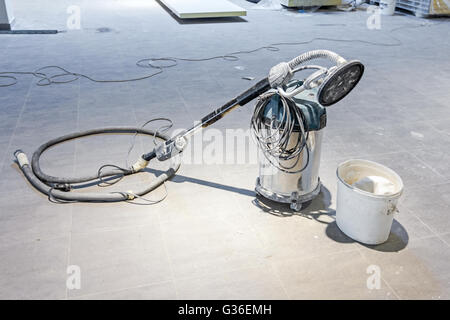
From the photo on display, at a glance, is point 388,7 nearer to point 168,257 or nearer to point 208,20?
point 208,20

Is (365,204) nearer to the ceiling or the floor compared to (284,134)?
nearer to the floor

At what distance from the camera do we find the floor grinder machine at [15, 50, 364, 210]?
2.01m

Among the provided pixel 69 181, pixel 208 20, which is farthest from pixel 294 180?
pixel 208 20

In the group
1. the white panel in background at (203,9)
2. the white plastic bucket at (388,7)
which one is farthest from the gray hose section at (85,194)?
the white plastic bucket at (388,7)

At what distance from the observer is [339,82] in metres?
1.95

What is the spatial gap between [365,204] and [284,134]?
529 millimetres

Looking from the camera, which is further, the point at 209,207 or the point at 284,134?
the point at 209,207

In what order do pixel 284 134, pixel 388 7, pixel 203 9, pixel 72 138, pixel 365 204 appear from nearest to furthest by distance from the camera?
pixel 365 204 < pixel 284 134 < pixel 72 138 < pixel 203 9 < pixel 388 7

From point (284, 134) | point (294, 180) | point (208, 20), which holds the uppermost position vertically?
point (208, 20)

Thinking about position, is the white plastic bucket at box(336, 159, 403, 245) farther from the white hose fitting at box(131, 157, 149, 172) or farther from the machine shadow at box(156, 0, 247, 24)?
the machine shadow at box(156, 0, 247, 24)

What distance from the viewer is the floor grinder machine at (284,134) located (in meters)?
2.01

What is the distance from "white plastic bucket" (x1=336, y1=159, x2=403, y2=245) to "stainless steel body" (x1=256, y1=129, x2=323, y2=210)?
0.19 meters

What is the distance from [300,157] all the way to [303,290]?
725 mm

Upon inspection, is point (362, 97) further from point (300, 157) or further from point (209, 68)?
point (300, 157)
